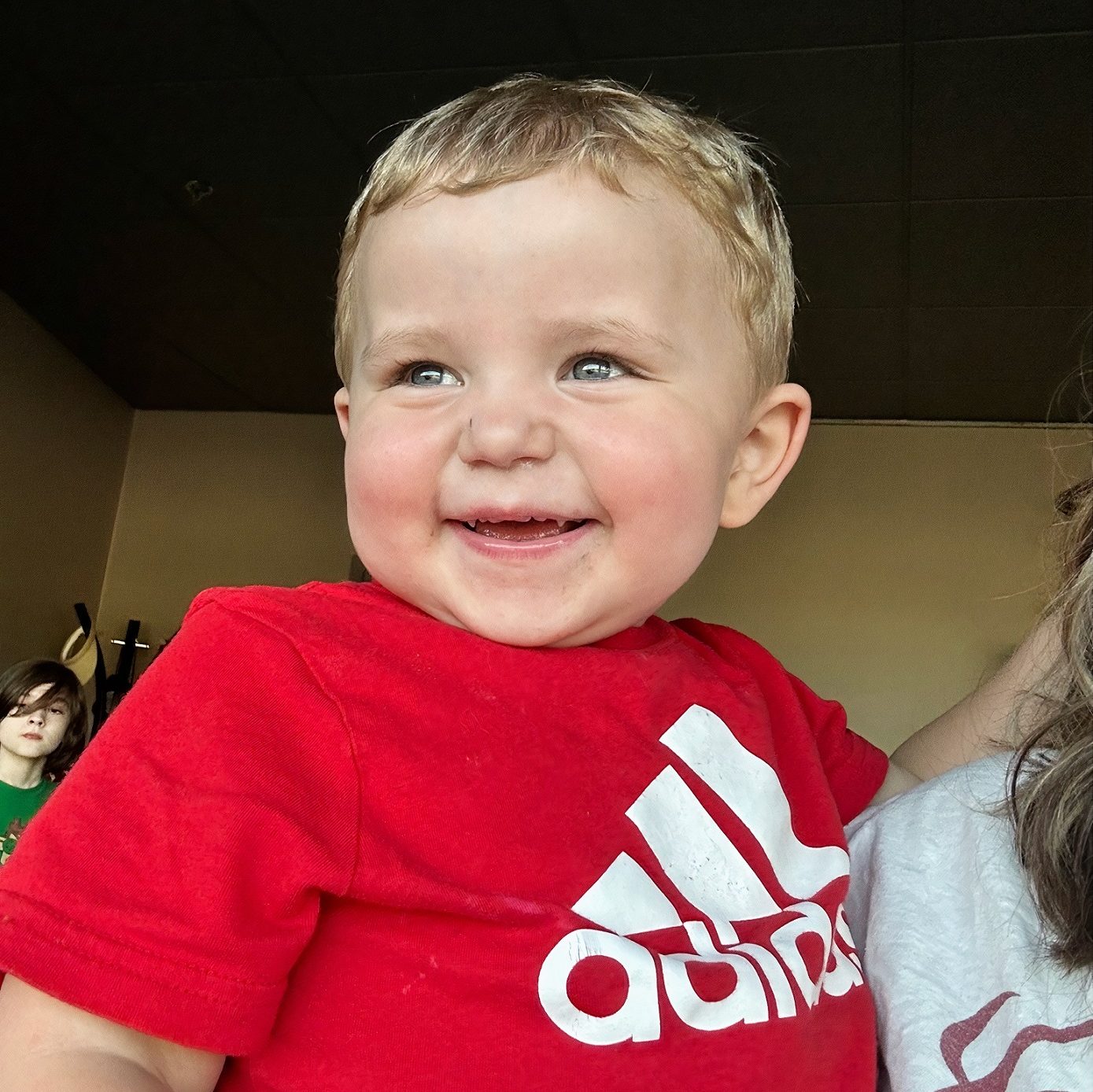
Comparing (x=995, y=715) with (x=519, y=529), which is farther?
(x=995, y=715)

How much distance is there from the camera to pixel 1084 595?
0.66 metres

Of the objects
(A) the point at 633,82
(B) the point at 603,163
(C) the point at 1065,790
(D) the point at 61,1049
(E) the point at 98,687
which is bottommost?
(D) the point at 61,1049

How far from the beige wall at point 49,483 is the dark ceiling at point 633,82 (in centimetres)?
43

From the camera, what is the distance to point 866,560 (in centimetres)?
520

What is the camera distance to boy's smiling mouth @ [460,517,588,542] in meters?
0.65

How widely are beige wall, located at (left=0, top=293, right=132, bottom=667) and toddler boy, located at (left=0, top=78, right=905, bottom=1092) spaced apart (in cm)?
488

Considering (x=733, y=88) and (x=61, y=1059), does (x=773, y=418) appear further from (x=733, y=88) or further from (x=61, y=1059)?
(x=733, y=88)

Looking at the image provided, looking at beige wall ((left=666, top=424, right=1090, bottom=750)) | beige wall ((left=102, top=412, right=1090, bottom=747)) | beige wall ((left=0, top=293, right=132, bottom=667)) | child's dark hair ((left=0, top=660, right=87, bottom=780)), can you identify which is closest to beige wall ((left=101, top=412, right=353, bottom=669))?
beige wall ((left=102, top=412, right=1090, bottom=747))

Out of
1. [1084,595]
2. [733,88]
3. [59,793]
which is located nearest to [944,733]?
[1084,595]

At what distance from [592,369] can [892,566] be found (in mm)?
4770

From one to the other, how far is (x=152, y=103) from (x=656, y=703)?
3.23 m

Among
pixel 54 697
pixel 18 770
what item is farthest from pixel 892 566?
pixel 18 770

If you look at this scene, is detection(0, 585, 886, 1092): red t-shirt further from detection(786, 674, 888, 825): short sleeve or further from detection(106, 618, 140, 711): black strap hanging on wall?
detection(106, 618, 140, 711): black strap hanging on wall

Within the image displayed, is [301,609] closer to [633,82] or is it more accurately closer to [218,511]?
[633,82]
